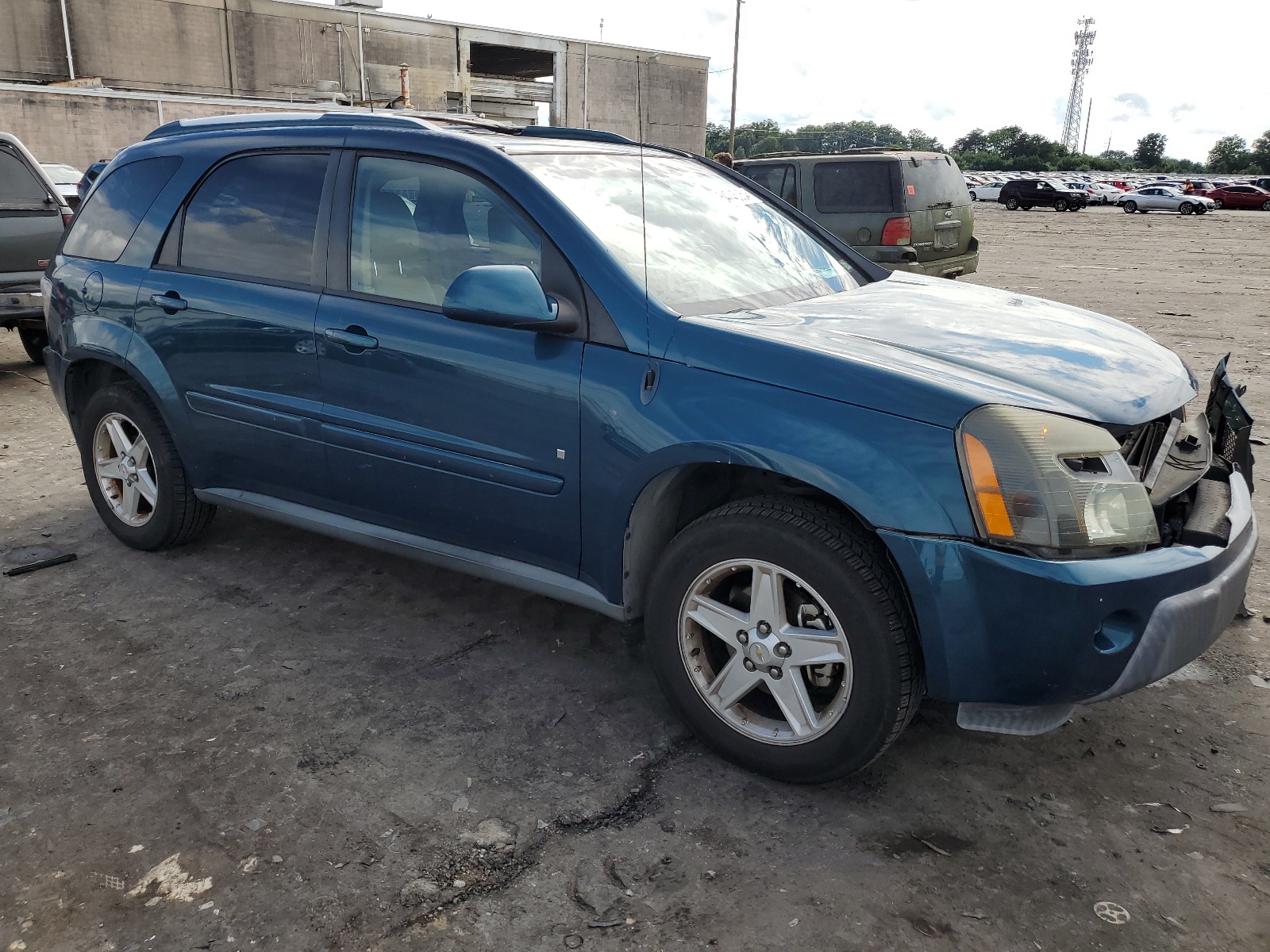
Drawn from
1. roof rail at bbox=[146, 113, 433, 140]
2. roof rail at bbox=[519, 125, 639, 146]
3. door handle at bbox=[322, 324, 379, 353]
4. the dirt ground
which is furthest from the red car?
door handle at bbox=[322, 324, 379, 353]

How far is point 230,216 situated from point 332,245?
0.64 meters

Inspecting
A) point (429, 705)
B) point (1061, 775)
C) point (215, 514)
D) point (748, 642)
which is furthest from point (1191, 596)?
point (215, 514)

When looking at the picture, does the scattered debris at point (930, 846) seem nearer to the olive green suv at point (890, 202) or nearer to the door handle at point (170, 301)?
the door handle at point (170, 301)

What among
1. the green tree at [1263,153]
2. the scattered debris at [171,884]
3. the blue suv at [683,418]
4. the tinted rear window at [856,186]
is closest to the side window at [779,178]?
the tinted rear window at [856,186]

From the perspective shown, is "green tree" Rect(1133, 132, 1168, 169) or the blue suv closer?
the blue suv

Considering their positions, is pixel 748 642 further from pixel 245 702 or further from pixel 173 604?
pixel 173 604

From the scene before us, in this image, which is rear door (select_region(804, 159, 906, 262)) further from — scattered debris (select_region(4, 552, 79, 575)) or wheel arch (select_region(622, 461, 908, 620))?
scattered debris (select_region(4, 552, 79, 575))

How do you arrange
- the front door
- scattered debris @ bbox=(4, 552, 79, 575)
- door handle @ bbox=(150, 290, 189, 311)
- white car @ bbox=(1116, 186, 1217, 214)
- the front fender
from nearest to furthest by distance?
the front fender → the front door → door handle @ bbox=(150, 290, 189, 311) → scattered debris @ bbox=(4, 552, 79, 575) → white car @ bbox=(1116, 186, 1217, 214)

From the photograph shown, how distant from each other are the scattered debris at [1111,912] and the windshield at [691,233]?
187 cm

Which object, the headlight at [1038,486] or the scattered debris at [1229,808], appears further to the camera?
the scattered debris at [1229,808]

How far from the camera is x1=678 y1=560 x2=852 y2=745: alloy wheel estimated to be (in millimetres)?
2756

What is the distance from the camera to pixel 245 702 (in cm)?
334

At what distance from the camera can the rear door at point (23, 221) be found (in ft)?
26.7

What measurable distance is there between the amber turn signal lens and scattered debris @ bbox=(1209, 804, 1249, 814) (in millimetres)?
1097
